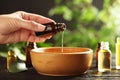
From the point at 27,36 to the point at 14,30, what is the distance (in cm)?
12

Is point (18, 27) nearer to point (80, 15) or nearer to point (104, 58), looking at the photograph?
point (104, 58)

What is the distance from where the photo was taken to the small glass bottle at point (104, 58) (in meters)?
1.49

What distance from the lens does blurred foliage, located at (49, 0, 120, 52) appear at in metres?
3.12

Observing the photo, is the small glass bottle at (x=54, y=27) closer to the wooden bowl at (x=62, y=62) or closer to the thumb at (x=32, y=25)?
the thumb at (x=32, y=25)

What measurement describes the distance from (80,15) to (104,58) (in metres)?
1.74

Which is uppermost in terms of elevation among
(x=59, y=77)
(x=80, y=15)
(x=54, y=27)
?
(x=80, y=15)

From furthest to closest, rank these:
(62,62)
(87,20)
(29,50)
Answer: (87,20)
(29,50)
(62,62)

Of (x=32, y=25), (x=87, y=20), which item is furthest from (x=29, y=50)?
(x=87, y=20)

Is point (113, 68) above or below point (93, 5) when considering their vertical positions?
below

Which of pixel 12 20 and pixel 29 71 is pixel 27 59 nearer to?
pixel 29 71

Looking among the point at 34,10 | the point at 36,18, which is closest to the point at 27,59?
the point at 36,18

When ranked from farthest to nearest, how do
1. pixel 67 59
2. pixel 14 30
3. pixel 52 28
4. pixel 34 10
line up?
pixel 34 10, pixel 14 30, pixel 52 28, pixel 67 59

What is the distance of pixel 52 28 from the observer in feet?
4.86

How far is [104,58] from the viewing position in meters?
1.50
